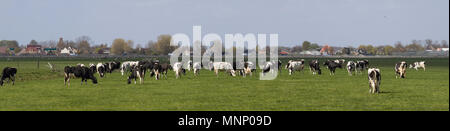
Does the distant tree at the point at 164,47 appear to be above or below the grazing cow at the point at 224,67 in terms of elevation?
above

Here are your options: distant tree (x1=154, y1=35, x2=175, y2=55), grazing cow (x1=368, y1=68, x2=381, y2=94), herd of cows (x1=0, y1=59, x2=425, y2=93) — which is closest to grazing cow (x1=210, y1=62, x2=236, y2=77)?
herd of cows (x1=0, y1=59, x2=425, y2=93)

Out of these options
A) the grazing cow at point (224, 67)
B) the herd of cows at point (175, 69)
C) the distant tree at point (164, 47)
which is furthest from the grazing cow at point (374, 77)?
the distant tree at point (164, 47)

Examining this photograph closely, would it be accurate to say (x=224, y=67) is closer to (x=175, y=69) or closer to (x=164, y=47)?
(x=175, y=69)

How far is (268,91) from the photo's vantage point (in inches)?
1013

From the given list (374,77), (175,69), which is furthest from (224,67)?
(374,77)

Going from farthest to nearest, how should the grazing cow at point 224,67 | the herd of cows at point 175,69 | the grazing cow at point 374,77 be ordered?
the grazing cow at point 224,67 < the herd of cows at point 175,69 < the grazing cow at point 374,77

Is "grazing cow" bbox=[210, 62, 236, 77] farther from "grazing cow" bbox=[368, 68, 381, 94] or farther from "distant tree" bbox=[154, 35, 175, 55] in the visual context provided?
"distant tree" bbox=[154, 35, 175, 55]

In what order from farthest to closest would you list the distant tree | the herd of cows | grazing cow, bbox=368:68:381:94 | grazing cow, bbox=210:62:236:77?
the distant tree
grazing cow, bbox=210:62:236:77
the herd of cows
grazing cow, bbox=368:68:381:94

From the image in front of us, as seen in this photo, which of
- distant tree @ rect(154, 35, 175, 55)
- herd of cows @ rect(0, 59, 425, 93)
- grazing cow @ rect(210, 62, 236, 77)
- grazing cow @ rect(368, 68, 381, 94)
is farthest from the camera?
distant tree @ rect(154, 35, 175, 55)

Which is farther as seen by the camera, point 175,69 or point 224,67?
point 224,67

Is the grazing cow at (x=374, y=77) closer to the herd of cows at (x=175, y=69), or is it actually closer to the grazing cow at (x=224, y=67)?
the herd of cows at (x=175, y=69)

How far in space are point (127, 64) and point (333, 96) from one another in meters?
31.0

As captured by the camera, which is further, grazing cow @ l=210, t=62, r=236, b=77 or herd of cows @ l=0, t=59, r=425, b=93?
grazing cow @ l=210, t=62, r=236, b=77
